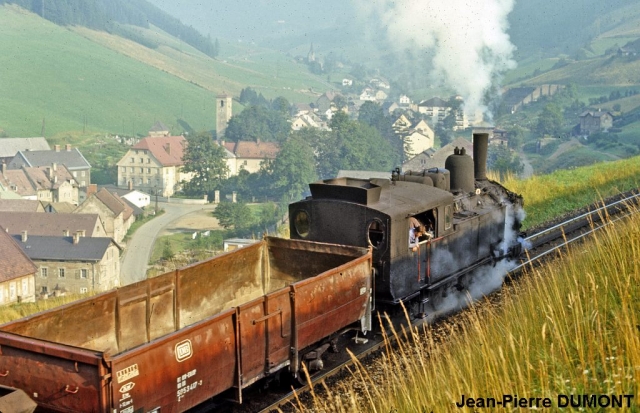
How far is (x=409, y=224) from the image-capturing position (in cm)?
1315

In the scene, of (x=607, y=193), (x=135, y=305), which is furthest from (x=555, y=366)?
(x=607, y=193)

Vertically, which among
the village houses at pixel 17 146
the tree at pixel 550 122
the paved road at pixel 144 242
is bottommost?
the paved road at pixel 144 242

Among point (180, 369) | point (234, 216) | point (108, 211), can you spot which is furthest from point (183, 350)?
point (234, 216)

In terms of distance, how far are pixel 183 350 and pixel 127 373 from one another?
840 millimetres

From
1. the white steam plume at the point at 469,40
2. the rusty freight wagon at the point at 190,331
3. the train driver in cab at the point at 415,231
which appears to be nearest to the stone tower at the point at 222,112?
the white steam plume at the point at 469,40

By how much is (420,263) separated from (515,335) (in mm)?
4986

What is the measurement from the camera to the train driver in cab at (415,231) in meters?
13.5

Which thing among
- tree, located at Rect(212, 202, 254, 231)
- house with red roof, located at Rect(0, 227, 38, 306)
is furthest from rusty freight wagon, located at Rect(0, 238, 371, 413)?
tree, located at Rect(212, 202, 254, 231)

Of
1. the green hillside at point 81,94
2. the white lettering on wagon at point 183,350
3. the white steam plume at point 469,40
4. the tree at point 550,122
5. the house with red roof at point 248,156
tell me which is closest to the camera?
the white lettering on wagon at point 183,350

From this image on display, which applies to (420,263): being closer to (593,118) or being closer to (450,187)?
(450,187)

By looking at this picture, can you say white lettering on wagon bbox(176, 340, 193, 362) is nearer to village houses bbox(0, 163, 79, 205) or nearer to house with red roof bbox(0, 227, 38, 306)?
house with red roof bbox(0, 227, 38, 306)

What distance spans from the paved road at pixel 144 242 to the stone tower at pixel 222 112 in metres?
60.8

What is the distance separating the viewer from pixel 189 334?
8.35 m

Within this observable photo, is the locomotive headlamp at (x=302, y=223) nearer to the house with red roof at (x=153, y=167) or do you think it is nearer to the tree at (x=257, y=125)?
the house with red roof at (x=153, y=167)
